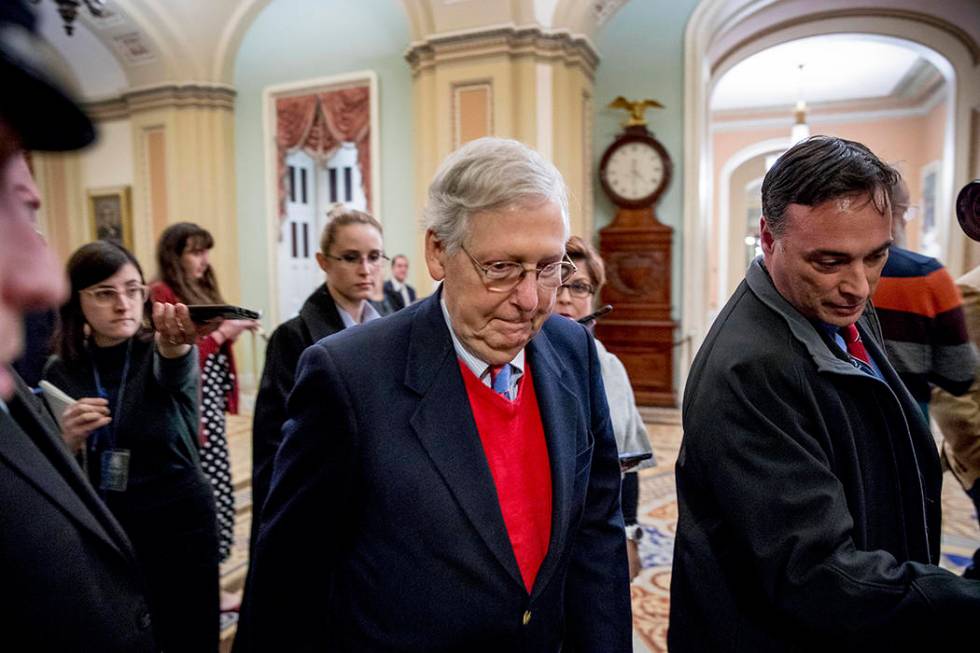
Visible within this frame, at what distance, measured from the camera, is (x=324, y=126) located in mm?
8289

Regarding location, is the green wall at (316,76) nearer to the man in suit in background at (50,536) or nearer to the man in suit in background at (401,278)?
the man in suit in background at (401,278)

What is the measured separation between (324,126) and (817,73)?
778 centimetres

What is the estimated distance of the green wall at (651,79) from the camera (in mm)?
7145

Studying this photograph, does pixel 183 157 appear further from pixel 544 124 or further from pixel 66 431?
pixel 66 431

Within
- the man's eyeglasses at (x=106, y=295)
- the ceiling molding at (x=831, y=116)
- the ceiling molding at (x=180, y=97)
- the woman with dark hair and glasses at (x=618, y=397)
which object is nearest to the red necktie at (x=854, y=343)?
A: the woman with dark hair and glasses at (x=618, y=397)

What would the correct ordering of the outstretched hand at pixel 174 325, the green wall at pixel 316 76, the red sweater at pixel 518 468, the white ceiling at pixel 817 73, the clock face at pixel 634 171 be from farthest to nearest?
the white ceiling at pixel 817 73 → the green wall at pixel 316 76 → the clock face at pixel 634 171 → the outstretched hand at pixel 174 325 → the red sweater at pixel 518 468

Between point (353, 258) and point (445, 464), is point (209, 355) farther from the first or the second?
point (445, 464)

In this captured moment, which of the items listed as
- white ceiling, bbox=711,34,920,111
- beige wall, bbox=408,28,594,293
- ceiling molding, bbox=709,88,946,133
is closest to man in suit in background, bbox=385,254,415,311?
beige wall, bbox=408,28,594,293

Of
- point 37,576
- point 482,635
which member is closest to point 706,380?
point 482,635

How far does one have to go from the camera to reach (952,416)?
4.53 feet

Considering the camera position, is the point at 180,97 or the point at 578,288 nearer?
the point at 578,288

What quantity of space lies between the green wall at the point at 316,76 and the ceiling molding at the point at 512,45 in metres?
1.06

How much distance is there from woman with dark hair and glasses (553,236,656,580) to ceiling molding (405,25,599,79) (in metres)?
4.97

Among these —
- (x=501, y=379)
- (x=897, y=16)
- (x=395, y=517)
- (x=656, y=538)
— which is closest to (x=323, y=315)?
(x=501, y=379)
